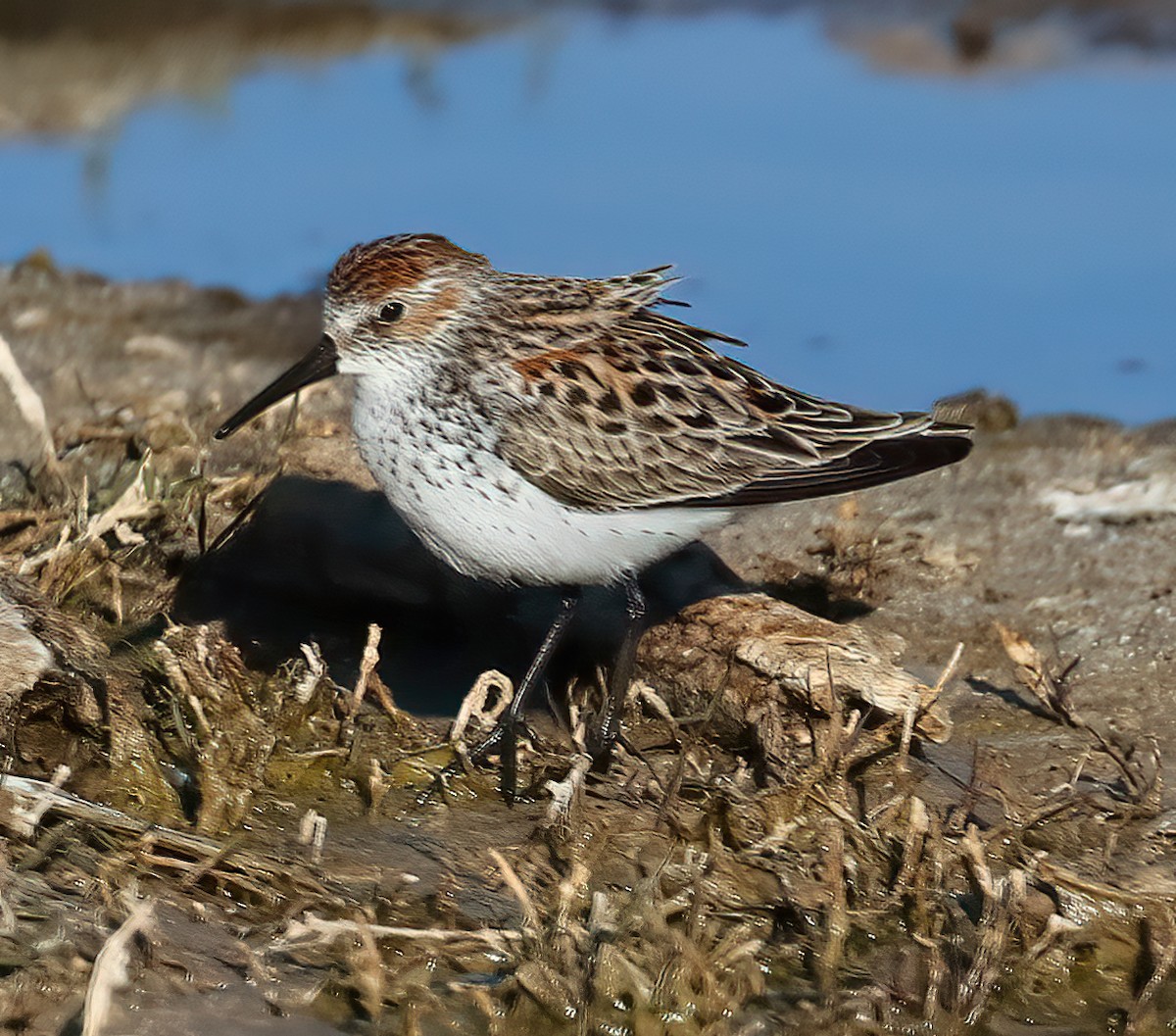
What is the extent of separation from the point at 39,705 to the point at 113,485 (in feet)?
6.64

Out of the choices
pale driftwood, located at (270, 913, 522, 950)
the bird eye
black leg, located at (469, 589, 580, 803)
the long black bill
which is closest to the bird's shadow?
black leg, located at (469, 589, 580, 803)

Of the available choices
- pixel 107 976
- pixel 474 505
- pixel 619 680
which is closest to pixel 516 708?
pixel 619 680

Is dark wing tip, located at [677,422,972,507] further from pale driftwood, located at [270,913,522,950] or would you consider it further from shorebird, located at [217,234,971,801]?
pale driftwood, located at [270,913,522,950]

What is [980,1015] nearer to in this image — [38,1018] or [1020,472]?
[38,1018]

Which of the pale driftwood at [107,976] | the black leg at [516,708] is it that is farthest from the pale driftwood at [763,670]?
the pale driftwood at [107,976]

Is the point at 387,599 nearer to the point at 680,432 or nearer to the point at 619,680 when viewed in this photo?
the point at 619,680

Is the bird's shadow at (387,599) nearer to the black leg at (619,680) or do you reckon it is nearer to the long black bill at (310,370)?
the black leg at (619,680)

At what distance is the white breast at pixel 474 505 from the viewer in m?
5.52

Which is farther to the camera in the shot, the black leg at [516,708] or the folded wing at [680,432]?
the folded wing at [680,432]

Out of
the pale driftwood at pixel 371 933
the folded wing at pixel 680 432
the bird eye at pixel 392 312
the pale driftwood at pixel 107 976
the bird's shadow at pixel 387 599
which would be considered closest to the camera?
the pale driftwood at pixel 107 976

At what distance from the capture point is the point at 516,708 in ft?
19.1

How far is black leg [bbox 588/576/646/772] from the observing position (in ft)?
18.8

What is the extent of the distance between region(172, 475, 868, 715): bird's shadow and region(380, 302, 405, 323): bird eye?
1.06m

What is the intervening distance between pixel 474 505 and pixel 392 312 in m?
0.78
